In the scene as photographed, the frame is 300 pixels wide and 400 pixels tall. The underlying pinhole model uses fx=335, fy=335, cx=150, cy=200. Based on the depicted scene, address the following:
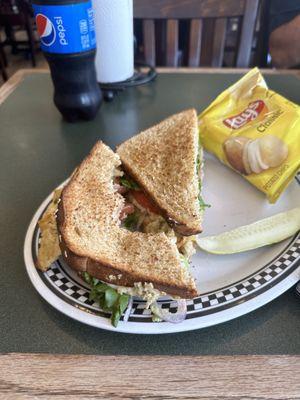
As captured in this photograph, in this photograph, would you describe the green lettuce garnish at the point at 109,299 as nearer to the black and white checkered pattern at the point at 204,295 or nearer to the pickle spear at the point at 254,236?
the black and white checkered pattern at the point at 204,295

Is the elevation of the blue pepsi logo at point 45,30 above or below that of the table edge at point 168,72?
above

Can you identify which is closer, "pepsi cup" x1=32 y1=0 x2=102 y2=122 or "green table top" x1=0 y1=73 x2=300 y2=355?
"green table top" x1=0 y1=73 x2=300 y2=355

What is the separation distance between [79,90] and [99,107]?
0.47 feet

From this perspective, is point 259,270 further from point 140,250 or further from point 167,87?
point 167,87

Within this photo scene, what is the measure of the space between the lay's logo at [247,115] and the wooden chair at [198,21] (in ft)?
3.28

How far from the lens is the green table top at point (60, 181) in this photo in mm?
629

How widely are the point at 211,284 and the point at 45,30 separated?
3.33ft

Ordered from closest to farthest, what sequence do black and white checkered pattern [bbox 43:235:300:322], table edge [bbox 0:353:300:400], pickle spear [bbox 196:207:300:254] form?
table edge [bbox 0:353:300:400] < black and white checkered pattern [bbox 43:235:300:322] < pickle spear [bbox 196:207:300:254]

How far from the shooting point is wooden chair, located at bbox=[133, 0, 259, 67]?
188 cm

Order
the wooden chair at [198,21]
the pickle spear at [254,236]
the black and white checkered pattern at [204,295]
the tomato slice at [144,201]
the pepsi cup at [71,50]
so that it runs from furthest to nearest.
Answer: the wooden chair at [198,21] < the pepsi cup at [71,50] < the tomato slice at [144,201] < the pickle spear at [254,236] < the black and white checkered pattern at [204,295]

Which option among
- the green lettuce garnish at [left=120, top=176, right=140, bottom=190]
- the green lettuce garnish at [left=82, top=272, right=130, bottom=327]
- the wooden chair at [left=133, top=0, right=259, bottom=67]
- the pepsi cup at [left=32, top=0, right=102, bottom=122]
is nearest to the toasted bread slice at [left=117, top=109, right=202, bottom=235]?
the green lettuce garnish at [left=120, top=176, right=140, bottom=190]

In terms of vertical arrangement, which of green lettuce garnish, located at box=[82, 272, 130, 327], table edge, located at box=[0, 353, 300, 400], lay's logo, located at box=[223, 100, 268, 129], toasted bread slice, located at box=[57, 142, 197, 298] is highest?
lay's logo, located at box=[223, 100, 268, 129]

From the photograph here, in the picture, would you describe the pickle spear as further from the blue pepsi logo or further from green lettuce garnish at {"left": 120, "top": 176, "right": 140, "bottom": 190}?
the blue pepsi logo

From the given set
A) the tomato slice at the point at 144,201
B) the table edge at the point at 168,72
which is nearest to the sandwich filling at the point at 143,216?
the tomato slice at the point at 144,201
